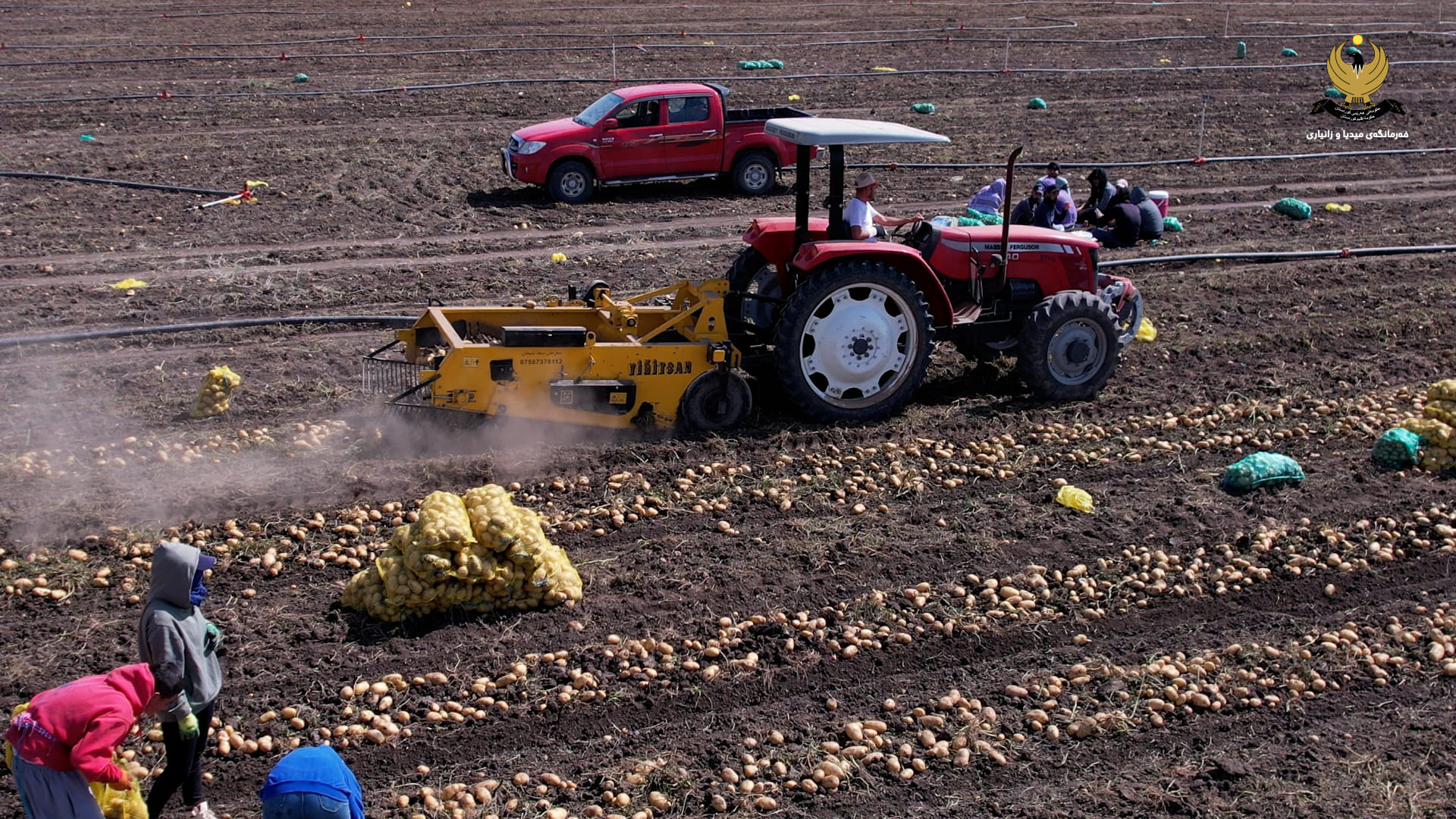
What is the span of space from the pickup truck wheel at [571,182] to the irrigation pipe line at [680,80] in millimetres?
4482

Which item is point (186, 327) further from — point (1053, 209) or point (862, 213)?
point (1053, 209)

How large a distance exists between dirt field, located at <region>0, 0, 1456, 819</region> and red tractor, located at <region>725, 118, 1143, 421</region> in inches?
13.0

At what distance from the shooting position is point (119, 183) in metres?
16.6

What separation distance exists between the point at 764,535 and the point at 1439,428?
4.92 m

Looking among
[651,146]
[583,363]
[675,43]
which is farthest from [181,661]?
[675,43]

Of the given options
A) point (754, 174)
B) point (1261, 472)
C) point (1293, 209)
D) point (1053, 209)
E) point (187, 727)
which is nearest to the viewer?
point (187, 727)

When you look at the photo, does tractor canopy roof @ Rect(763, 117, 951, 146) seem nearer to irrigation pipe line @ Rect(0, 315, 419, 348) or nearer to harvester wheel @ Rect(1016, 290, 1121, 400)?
harvester wheel @ Rect(1016, 290, 1121, 400)

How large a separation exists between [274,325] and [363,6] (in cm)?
2381

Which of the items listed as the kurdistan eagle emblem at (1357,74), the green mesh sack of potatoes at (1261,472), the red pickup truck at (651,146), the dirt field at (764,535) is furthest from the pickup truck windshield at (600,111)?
the kurdistan eagle emblem at (1357,74)

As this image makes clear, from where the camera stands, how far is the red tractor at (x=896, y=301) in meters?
9.19

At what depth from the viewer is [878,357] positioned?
9.45m

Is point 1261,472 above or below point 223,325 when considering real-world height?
below

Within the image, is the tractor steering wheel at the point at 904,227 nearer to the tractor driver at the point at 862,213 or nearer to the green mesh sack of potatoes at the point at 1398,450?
the tractor driver at the point at 862,213

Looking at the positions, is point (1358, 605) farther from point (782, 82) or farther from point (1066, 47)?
point (1066, 47)
